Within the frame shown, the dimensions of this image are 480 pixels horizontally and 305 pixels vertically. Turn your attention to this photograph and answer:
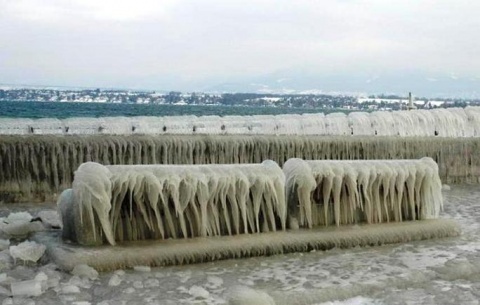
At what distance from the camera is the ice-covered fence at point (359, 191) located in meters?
9.24

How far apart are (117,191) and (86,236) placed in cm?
67

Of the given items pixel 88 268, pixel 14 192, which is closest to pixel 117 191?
pixel 88 268

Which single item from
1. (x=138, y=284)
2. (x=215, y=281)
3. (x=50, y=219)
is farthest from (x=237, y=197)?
(x=50, y=219)

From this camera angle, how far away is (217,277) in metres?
7.25

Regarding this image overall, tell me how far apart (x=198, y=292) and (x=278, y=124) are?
34.1 feet

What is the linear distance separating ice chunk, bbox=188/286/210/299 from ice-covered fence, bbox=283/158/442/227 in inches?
110

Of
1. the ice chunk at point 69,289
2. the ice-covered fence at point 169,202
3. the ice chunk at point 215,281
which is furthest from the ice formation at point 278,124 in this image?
the ice chunk at point 69,289

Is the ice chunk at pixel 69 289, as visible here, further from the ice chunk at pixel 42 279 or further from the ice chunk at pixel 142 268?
the ice chunk at pixel 142 268

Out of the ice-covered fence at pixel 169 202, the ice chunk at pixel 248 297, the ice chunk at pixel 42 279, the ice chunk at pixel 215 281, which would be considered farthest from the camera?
the ice-covered fence at pixel 169 202

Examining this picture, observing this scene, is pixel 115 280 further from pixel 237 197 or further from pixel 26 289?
pixel 237 197

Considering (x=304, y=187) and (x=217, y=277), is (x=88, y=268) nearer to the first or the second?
(x=217, y=277)

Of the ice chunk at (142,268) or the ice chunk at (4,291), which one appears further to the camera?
the ice chunk at (142,268)

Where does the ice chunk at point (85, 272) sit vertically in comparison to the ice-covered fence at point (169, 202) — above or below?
A: below

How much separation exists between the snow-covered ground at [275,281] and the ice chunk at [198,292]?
0.03 feet
